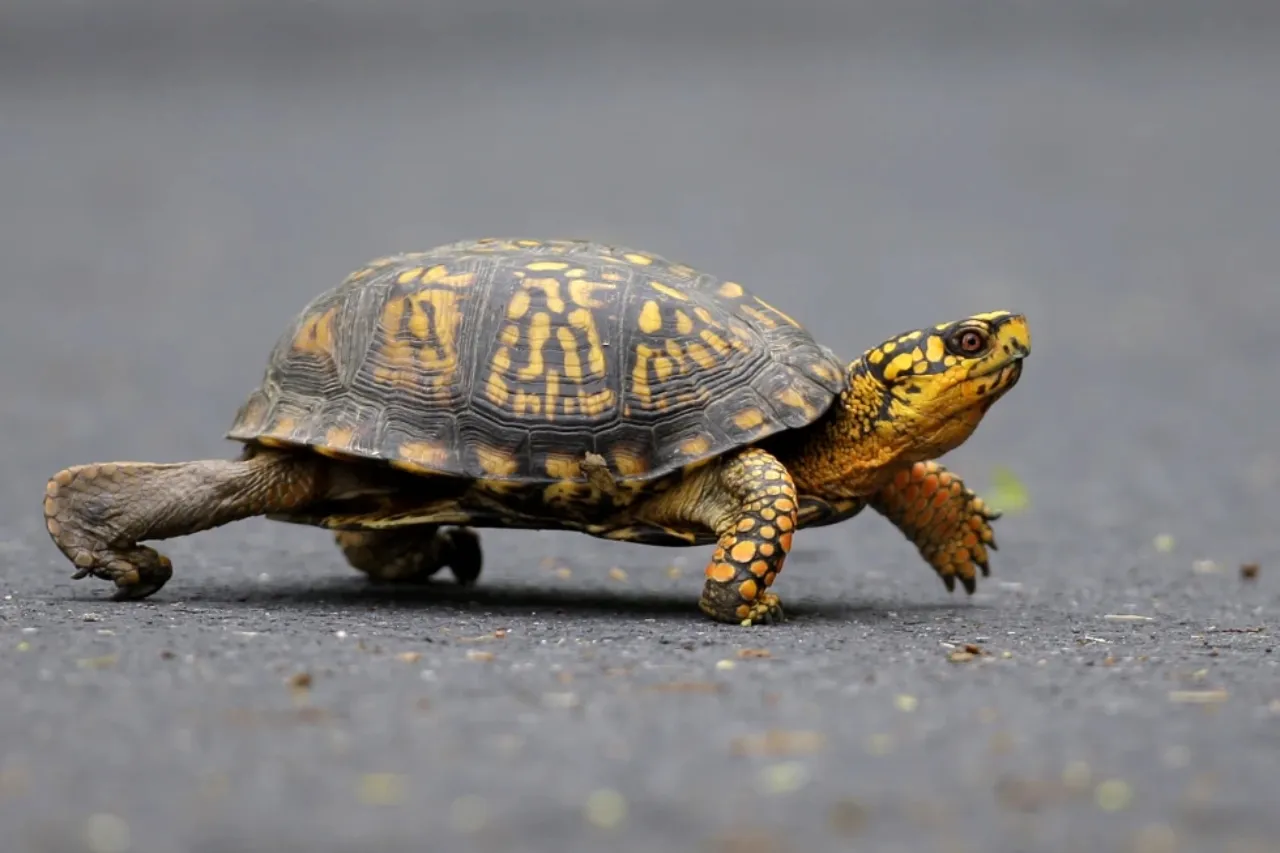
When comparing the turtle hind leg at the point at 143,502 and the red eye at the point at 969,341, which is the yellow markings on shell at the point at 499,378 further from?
the red eye at the point at 969,341

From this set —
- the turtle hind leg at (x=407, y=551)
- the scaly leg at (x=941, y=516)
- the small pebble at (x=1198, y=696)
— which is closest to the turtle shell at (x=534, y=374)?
the scaly leg at (x=941, y=516)

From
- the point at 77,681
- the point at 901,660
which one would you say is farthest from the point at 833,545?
the point at 77,681

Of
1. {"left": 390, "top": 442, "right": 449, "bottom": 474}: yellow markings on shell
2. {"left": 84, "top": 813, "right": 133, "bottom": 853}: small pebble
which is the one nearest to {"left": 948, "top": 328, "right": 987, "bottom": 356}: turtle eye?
{"left": 390, "top": 442, "right": 449, "bottom": 474}: yellow markings on shell

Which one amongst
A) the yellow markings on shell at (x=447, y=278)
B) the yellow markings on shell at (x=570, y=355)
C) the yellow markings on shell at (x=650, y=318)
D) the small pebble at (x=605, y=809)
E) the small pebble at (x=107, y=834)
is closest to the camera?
the small pebble at (x=107, y=834)

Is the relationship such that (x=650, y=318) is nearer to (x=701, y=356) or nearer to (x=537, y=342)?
(x=701, y=356)

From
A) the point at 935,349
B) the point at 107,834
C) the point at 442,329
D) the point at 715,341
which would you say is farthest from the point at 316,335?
the point at 107,834

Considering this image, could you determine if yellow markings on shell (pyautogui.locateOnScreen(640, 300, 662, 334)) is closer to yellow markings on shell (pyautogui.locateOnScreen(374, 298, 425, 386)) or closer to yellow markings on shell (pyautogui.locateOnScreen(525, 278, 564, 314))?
yellow markings on shell (pyautogui.locateOnScreen(525, 278, 564, 314))
